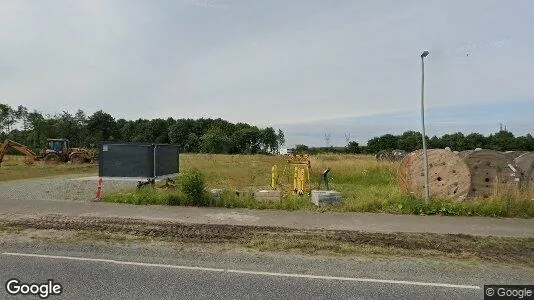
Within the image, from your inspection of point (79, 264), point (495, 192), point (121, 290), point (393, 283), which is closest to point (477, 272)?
point (393, 283)

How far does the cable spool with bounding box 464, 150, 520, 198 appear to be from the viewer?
43.2ft

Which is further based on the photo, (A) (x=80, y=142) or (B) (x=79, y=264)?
(A) (x=80, y=142)

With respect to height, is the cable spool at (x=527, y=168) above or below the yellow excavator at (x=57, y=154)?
below

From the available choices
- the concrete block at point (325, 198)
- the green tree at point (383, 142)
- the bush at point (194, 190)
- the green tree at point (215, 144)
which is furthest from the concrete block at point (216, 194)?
the green tree at point (383, 142)

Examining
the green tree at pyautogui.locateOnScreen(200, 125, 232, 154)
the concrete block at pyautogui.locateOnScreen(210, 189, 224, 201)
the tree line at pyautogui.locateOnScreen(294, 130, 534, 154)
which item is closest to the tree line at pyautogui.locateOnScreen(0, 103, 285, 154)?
the green tree at pyautogui.locateOnScreen(200, 125, 232, 154)

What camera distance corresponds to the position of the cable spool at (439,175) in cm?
1272

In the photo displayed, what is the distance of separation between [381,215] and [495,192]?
12.9 ft

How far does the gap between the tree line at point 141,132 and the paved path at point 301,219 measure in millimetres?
60121

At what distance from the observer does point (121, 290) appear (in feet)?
16.8

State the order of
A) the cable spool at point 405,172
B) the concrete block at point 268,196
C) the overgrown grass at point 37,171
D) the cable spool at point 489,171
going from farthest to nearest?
1. the overgrown grass at point 37,171
2. the cable spool at point 405,172
3. the cable spool at point 489,171
4. the concrete block at point 268,196

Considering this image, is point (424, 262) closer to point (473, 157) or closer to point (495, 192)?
point (495, 192)

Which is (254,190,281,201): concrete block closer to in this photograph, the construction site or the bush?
the bush

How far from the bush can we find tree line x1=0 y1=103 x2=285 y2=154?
196 ft

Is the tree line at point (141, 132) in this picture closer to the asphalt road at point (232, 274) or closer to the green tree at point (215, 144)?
the green tree at point (215, 144)
